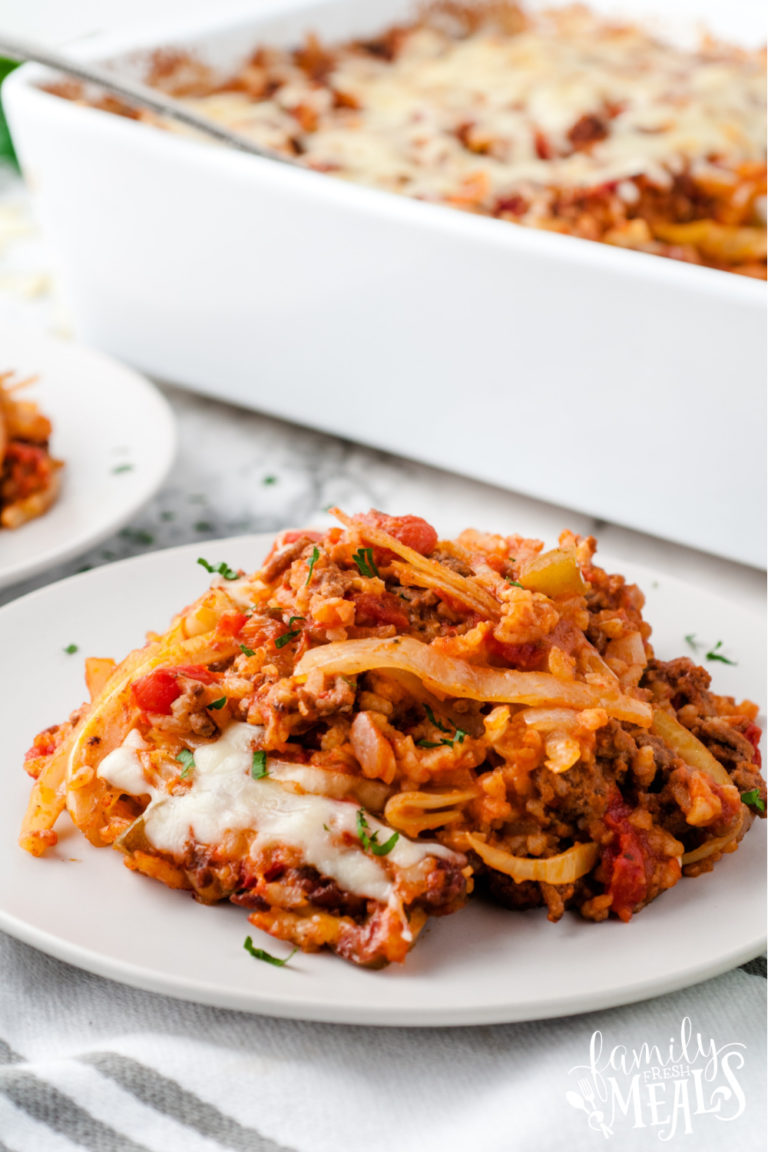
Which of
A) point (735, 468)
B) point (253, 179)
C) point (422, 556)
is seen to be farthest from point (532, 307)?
point (422, 556)

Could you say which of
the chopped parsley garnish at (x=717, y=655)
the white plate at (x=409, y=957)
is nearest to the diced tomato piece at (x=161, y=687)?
the white plate at (x=409, y=957)

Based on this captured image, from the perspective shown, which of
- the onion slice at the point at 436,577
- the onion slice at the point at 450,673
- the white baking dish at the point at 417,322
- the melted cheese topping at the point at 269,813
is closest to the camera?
the melted cheese topping at the point at 269,813

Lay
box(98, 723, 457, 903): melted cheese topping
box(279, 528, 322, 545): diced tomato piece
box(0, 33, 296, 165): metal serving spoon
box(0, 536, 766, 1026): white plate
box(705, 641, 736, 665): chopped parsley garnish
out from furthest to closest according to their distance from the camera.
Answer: box(0, 33, 296, 165): metal serving spoon, box(705, 641, 736, 665): chopped parsley garnish, box(279, 528, 322, 545): diced tomato piece, box(98, 723, 457, 903): melted cheese topping, box(0, 536, 766, 1026): white plate

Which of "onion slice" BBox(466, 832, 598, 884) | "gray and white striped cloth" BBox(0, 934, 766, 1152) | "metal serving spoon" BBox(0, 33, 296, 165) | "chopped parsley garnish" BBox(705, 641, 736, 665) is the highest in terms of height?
"metal serving spoon" BBox(0, 33, 296, 165)

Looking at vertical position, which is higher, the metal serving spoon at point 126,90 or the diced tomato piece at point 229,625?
the metal serving spoon at point 126,90

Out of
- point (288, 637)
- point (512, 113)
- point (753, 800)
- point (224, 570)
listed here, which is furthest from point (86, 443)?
point (753, 800)

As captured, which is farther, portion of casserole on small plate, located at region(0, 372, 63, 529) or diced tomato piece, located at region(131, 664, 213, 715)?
portion of casserole on small plate, located at region(0, 372, 63, 529)

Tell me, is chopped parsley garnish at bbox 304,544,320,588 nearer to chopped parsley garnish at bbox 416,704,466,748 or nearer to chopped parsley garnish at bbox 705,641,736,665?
chopped parsley garnish at bbox 416,704,466,748

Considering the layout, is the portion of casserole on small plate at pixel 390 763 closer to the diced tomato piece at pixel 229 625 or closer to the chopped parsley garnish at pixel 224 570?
the diced tomato piece at pixel 229 625

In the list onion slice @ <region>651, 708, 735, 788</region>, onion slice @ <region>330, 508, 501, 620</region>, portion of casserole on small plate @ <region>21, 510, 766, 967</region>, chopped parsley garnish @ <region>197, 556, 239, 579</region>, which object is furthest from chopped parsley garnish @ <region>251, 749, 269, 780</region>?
onion slice @ <region>651, 708, 735, 788</region>
